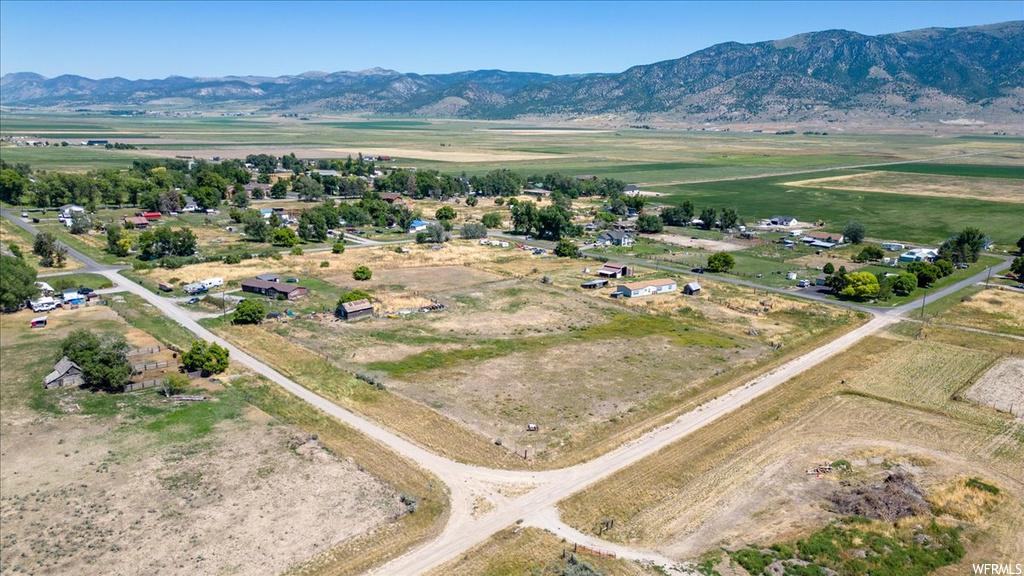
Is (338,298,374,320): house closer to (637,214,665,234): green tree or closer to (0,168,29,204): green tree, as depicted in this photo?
(637,214,665,234): green tree

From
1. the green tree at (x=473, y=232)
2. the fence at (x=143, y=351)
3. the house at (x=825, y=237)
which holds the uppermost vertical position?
the house at (x=825, y=237)

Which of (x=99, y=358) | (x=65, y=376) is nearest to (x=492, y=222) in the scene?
(x=99, y=358)

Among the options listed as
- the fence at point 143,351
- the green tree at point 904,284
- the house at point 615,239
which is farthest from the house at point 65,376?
the green tree at point 904,284

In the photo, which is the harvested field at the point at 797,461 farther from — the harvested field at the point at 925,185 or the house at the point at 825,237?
the harvested field at the point at 925,185

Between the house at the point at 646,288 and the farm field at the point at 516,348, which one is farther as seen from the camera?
the house at the point at 646,288

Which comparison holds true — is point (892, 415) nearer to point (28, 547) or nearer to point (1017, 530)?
point (1017, 530)

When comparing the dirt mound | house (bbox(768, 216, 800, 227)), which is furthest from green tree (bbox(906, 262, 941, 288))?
the dirt mound

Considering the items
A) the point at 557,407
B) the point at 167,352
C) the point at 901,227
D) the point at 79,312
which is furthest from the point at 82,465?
the point at 901,227
